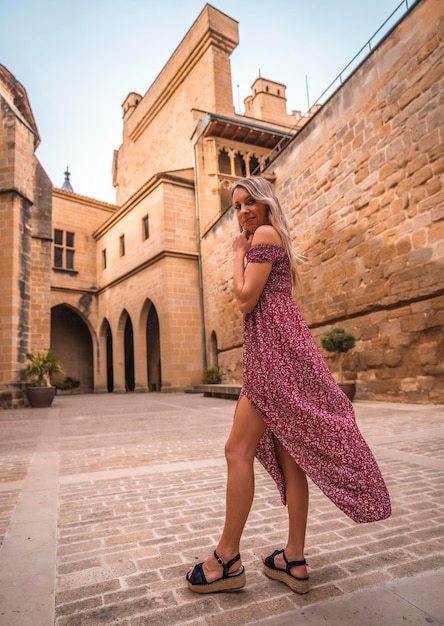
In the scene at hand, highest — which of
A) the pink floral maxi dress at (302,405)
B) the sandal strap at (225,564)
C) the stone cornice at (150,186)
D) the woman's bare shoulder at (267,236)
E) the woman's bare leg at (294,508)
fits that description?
the stone cornice at (150,186)

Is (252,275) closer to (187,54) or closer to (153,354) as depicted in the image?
(153,354)

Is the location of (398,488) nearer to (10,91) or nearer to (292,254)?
(292,254)

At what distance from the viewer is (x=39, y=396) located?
1063 cm

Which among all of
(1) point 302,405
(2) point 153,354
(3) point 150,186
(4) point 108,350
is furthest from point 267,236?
(4) point 108,350

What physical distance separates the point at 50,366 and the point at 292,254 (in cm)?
1094

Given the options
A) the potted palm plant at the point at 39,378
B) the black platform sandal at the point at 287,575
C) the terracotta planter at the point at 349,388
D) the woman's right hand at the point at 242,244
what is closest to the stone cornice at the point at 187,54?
Result: the potted palm plant at the point at 39,378

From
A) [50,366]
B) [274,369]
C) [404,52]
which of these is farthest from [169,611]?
[50,366]

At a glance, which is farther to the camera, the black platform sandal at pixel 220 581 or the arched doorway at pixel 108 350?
the arched doorway at pixel 108 350

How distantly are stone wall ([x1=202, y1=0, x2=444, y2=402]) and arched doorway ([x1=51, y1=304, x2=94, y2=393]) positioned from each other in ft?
60.2

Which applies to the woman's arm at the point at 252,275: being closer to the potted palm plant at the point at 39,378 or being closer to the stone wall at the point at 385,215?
the stone wall at the point at 385,215

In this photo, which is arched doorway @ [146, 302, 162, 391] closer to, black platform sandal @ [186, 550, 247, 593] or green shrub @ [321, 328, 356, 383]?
green shrub @ [321, 328, 356, 383]

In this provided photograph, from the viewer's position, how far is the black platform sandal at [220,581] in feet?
4.93

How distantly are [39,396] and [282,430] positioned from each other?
10.6 metres

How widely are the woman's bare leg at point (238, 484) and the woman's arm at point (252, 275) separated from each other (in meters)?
0.42
